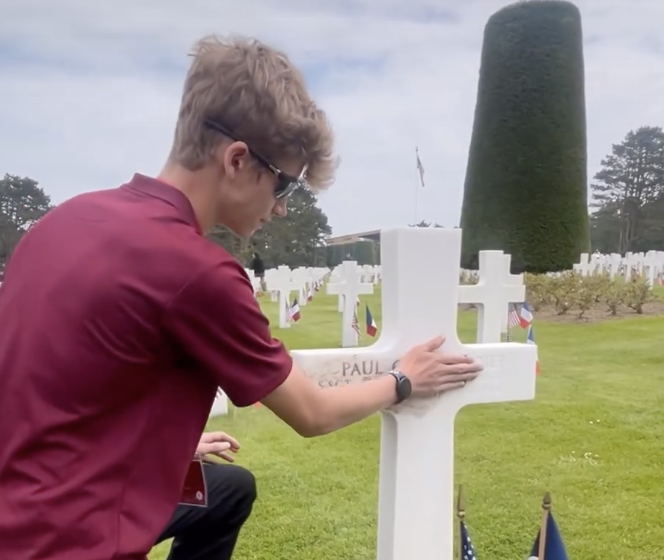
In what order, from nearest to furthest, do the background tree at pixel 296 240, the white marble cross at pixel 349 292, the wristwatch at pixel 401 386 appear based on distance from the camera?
1. the wristwatch at pixel 401 386
2. the white marble cross at pixel 349 292
3. the background tree at pixel 296 240

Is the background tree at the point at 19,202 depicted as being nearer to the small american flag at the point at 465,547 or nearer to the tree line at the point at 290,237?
the tree line at the point at 290,237

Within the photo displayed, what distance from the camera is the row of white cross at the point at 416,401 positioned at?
5.71 ft

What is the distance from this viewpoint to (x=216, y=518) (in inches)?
68.5

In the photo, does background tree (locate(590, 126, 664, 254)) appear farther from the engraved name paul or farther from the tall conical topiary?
the engraved name paul

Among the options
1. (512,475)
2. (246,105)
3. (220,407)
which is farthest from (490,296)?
(246,105)

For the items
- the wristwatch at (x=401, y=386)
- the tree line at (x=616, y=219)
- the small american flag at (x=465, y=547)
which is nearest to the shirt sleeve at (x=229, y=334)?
the wristwatch at (x=401, y=386)

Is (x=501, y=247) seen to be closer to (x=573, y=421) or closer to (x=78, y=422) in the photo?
(x=573, y=421)

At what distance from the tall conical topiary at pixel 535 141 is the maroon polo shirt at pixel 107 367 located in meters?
16.0

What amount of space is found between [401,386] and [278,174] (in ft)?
1.92

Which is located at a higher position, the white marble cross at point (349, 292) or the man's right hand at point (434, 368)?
the man's right hand at point (434, 368)

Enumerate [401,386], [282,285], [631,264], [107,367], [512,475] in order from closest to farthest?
[107,367], [401,386], [512,475], [282,285], [631,264]

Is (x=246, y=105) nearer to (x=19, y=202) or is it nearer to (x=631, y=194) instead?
(x=19, y=202)

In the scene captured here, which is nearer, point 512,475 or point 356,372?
point 356,372

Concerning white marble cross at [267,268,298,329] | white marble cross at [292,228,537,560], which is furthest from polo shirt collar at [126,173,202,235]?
white marble cross at [267,268,298,329]
